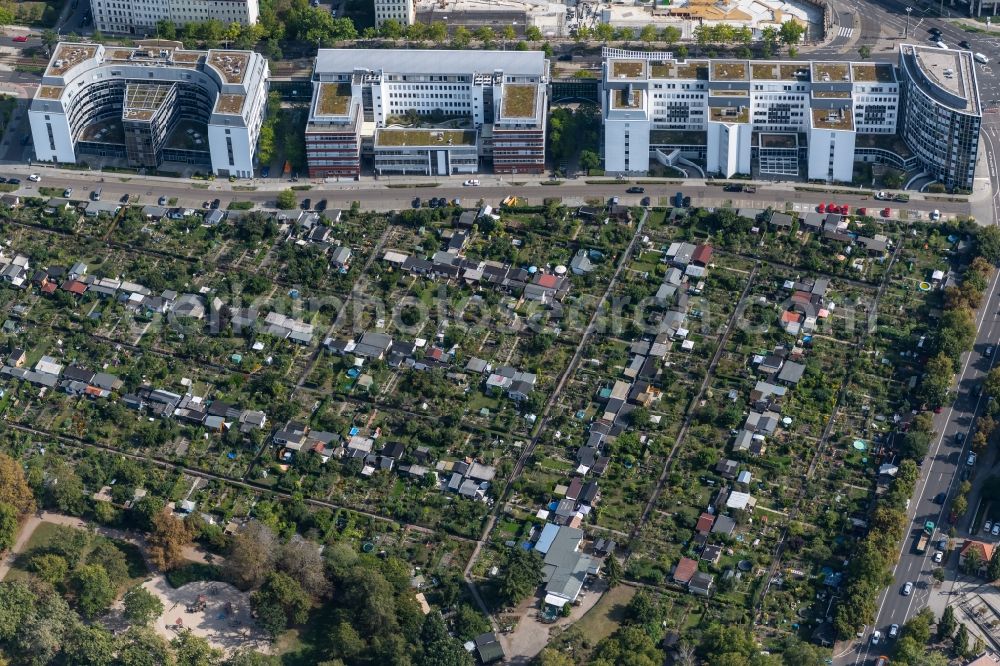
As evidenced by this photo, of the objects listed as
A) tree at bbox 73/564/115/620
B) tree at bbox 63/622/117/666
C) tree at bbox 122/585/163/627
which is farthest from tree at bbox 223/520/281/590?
tree at bbox 63/622/117/666

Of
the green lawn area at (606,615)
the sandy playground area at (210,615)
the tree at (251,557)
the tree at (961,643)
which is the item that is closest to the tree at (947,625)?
the tree at (961,643)

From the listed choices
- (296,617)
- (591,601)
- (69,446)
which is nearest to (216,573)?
(296,617)

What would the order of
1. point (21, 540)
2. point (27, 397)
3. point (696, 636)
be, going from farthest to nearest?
point (27, 397)
point (21, 540)
point (696, 636)

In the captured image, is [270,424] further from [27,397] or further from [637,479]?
[637,479]

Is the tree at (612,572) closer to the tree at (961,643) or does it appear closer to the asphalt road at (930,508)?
the asphalt road at (930,508)

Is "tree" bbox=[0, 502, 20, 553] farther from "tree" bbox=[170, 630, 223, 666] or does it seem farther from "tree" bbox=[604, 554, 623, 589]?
"tree" bbox=[604, 554, 623, 589]

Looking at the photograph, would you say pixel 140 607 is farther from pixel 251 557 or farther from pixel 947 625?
pixel 947 625
